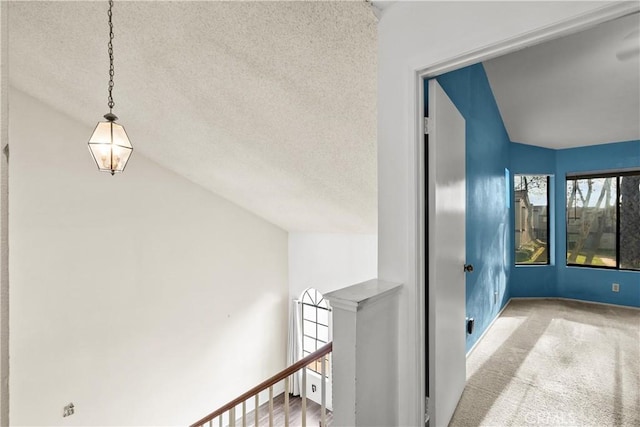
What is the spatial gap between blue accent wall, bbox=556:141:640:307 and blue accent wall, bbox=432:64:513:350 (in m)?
1.19

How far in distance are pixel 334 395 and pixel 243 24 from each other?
2.13 meters

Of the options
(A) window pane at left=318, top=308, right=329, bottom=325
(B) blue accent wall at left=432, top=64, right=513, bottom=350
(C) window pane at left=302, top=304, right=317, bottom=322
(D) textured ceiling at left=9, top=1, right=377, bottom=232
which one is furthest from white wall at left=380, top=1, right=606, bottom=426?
(C) window pane at left=302, top=304, right=317, bottom=322

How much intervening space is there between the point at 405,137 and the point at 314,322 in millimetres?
5584

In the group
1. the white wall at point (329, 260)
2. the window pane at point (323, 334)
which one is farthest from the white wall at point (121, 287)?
the window pane at point (323, 334)

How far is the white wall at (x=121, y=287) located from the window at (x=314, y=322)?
887mm

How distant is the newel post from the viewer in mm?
1296

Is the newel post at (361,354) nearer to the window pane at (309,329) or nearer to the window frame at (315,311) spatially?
the window frame at (315,311)

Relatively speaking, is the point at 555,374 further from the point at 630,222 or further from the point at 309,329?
the point at 309,329

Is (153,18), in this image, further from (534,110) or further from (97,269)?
(534,110)

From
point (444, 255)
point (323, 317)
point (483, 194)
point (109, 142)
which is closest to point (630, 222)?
point (483, 194)

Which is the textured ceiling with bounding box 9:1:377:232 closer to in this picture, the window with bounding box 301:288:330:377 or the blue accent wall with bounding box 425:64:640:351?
the blue accent wall with bounding box 425:64:640:351

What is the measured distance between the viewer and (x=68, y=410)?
162 inches

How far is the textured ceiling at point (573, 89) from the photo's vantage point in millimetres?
2475

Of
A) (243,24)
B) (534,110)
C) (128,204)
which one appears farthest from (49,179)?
(534,110)
